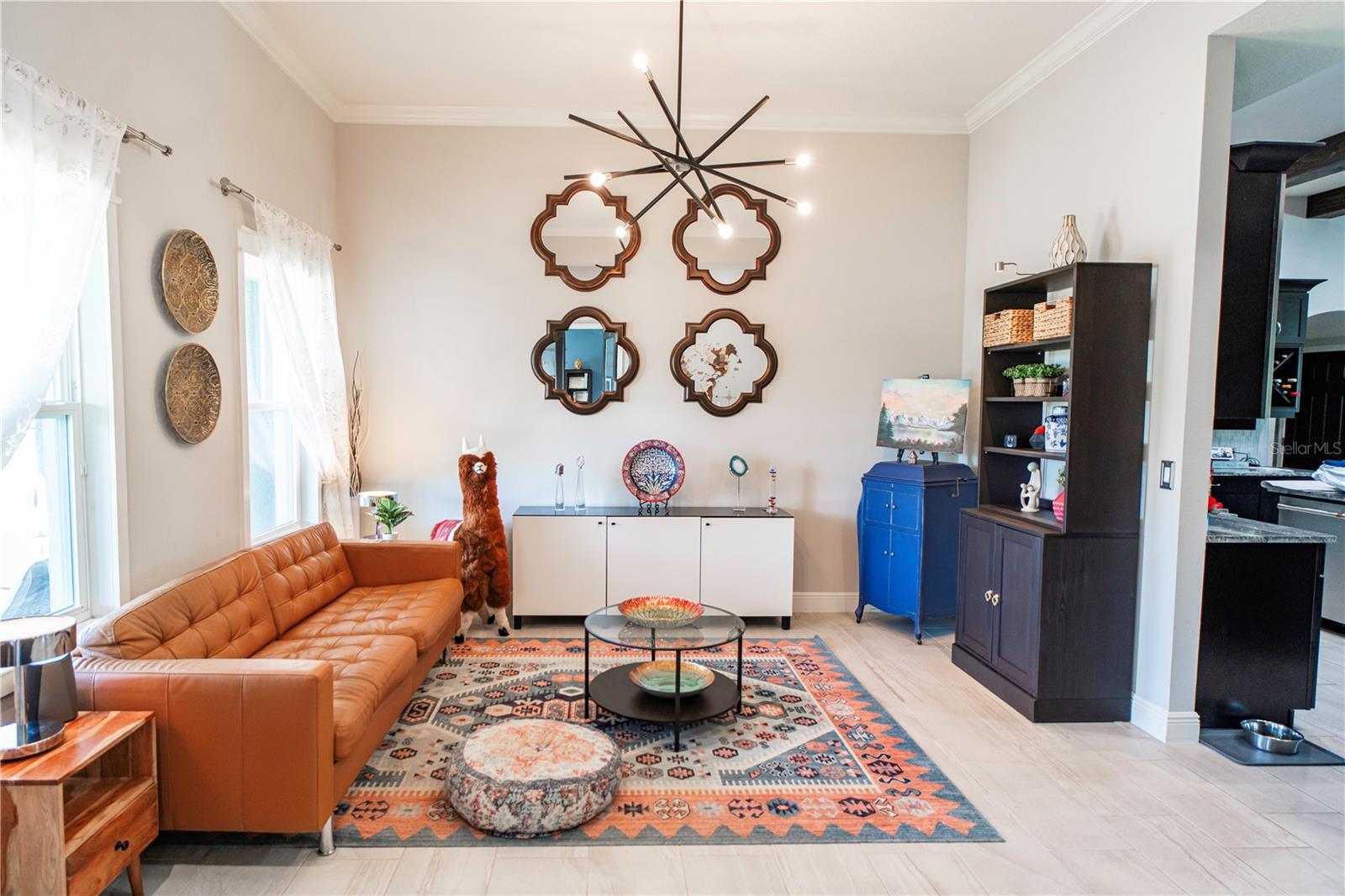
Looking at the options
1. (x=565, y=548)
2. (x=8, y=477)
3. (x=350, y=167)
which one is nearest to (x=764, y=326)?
(x=565, y=548)

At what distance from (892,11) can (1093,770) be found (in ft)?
11.6

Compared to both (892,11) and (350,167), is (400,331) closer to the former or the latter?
(350,167)

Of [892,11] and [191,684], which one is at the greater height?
[892,11]

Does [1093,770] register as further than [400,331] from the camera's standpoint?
No

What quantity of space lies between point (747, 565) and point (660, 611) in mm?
1399

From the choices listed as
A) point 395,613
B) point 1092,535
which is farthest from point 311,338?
point 1092,535

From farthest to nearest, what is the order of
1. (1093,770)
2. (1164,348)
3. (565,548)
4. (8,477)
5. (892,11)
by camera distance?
(565,548) → (892,11) → (1164,348) → (1093,770) → (8,477)

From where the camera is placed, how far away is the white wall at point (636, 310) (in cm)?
471

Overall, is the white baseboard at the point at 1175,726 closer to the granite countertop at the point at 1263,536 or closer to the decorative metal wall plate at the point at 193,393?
the granite countertop at the point at 1263,536

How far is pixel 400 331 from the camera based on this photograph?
15.6 ft

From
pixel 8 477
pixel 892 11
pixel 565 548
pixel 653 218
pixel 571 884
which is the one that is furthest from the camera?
pixel 653 218

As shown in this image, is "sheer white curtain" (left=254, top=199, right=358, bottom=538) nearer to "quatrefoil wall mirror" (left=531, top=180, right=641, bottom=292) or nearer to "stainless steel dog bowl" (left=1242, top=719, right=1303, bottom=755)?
"quatrefoil wall mirror" (left=531, top=180, right=641, bottom=292)

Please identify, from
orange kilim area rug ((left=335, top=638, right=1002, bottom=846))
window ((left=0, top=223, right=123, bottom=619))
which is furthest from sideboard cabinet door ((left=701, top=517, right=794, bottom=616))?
window ((left=0, top=223, right=123, bottom=619))

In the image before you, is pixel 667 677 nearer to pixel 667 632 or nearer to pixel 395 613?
pixel 667 632
